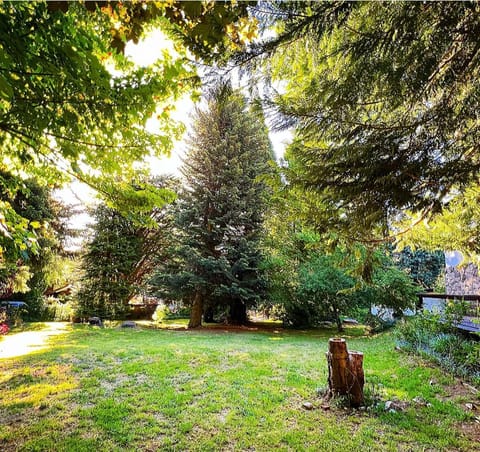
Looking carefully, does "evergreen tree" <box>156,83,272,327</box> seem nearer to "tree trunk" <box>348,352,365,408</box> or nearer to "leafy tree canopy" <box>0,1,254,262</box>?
"tree trunk" <box>348,352,365,408</box>

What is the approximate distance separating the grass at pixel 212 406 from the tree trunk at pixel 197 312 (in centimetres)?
573

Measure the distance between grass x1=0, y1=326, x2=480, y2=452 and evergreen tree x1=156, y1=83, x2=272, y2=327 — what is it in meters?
5.42

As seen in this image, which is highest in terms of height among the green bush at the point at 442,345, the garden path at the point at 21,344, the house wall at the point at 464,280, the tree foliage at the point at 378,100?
the tree foliage at the point at 378,100

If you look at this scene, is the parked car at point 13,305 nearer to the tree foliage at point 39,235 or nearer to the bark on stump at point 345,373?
the tree foliage at point 39,235

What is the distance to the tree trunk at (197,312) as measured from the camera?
1162 cm

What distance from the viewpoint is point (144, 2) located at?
143cm

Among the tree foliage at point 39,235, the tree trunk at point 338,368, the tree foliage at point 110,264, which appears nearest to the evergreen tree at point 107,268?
the tree foliage at point 110,264

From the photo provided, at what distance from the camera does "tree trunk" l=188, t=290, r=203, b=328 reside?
1162 cm

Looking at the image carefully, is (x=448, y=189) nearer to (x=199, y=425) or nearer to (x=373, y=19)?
(x=373, y=19)

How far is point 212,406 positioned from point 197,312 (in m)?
8.33

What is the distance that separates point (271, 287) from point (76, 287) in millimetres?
8942

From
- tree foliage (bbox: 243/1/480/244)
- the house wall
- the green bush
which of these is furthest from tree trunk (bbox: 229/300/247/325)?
tree foliage (bbox: 243/1/480/244)

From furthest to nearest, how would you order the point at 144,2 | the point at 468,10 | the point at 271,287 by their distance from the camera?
the point at 271,287 < the point at 468,10 < the point at 144,2

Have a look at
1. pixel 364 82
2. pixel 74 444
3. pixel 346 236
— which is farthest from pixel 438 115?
pixel 74 444
